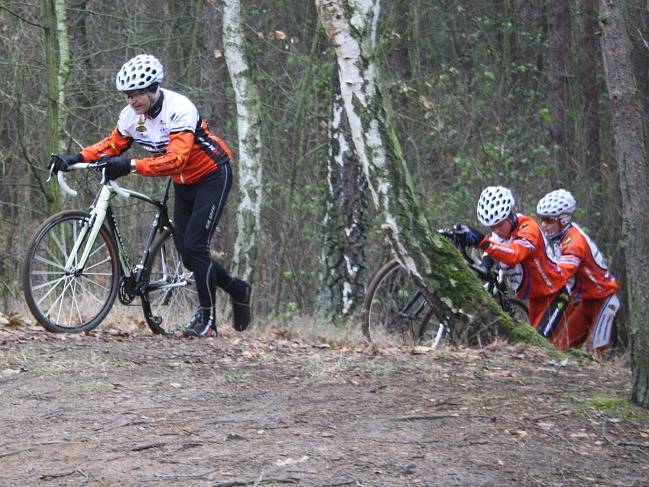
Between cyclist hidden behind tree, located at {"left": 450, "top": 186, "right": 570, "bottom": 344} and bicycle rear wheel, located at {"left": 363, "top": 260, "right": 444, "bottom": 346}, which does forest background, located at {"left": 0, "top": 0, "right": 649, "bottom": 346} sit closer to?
cyclist hidden behind tree, located at {"left": 450, "top": 186, "right": 570, "bottom": 344}

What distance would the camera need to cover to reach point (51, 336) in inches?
295

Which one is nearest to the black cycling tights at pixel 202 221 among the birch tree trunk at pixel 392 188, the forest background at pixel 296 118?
the birch tree trunk at pixel 392 188

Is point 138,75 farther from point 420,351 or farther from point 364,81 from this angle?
point 420,351

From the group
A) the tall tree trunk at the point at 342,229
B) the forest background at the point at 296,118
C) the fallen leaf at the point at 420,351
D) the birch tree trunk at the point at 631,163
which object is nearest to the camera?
the birch tree trunk at the point at 631,163

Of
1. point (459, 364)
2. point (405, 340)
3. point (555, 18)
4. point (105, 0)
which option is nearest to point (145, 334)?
point (405, 340)

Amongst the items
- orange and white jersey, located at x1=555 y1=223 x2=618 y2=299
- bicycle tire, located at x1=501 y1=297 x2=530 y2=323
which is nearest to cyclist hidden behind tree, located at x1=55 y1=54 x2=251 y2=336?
bicycle tire, located at x1=501 y1=297 x2=530 y2=323

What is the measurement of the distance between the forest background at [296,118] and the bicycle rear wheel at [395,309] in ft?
9.18

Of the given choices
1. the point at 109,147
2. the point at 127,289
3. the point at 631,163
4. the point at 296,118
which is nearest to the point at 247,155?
the point at 296,118

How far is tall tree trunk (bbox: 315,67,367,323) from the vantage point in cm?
1184

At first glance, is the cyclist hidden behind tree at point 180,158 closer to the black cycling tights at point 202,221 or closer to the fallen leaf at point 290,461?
the black cycling tights at point 202,221

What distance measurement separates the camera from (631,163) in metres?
5.14

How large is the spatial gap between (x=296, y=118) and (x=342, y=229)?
257 centimetres

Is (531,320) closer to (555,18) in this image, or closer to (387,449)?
(387,449)

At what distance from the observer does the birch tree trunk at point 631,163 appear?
5125mm
